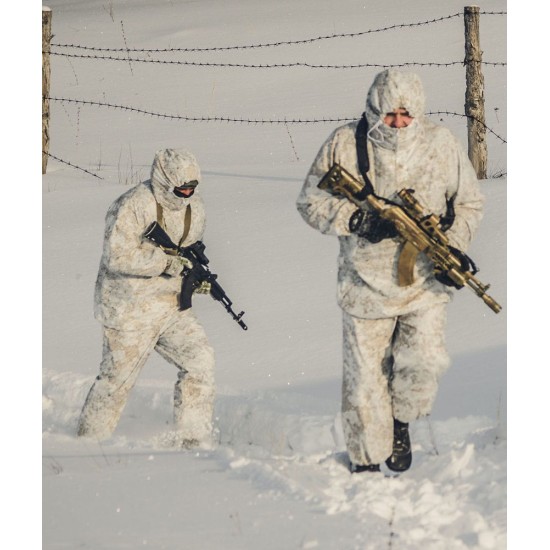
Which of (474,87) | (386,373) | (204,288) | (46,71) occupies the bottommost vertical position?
(386,373)

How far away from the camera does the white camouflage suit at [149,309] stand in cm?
839

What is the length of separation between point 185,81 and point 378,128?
14.2m

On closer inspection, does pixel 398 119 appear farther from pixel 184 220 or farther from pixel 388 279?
pixel 184 220

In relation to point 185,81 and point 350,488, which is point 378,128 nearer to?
point 350,488

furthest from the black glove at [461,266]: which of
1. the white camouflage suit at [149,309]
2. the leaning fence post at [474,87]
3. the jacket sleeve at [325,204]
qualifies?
the leaning fence post at [474,87]

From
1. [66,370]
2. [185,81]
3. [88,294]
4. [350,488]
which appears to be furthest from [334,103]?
[350,488]

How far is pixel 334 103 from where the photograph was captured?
19.7 m

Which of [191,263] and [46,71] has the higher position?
[46,71]

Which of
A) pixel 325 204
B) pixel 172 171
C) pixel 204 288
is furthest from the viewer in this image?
pixel 204 288

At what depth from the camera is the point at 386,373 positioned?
7.59 meters

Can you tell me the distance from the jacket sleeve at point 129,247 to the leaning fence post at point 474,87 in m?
5.78

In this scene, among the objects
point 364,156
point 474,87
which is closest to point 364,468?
point 364,156

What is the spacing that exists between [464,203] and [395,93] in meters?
0.64

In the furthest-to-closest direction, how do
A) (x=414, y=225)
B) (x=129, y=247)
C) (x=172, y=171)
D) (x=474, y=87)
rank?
(x=474, y=87) < (x=129, y=247) < (x=172, y=171) < (x=414, y=225)
